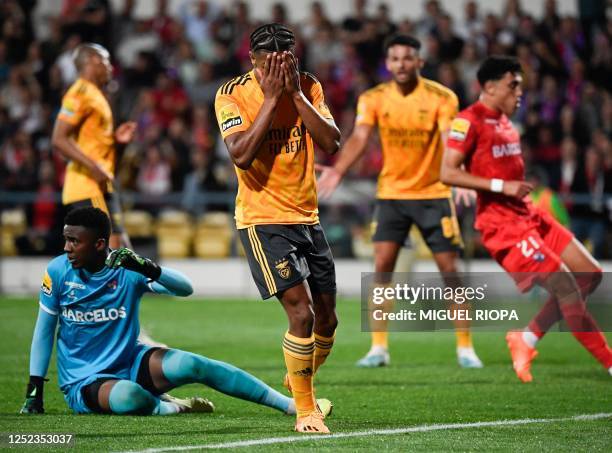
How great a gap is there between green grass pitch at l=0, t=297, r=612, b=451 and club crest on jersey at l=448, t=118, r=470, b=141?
6.34 ft

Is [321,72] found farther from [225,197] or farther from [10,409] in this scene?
[10,409]

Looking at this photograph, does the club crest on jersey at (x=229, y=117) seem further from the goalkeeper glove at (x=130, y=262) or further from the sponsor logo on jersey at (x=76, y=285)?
the sponsor logo on jersey at (x=76, y=285)

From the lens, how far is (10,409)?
7.75 metres

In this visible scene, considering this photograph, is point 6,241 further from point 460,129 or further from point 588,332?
point 588,332

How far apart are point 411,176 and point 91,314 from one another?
13.7ft

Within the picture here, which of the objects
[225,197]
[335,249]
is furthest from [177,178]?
[335,249]

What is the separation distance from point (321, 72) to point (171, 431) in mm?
14536

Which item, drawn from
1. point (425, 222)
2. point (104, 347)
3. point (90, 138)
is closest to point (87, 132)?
point (90, 138)

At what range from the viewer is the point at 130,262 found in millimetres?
7031

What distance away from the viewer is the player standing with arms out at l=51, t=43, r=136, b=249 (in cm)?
1072

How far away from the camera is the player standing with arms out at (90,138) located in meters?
10.7

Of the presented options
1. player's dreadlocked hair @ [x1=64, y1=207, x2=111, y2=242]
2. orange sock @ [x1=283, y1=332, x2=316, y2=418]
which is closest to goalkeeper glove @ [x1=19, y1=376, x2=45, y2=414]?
player's dreadlocked hair @ [x1=64, y1=207, x2=111, y2=242]

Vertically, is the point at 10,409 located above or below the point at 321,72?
below

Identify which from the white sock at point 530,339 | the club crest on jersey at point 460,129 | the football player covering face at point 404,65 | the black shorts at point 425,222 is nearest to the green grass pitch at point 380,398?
the white sock at point 530,339
